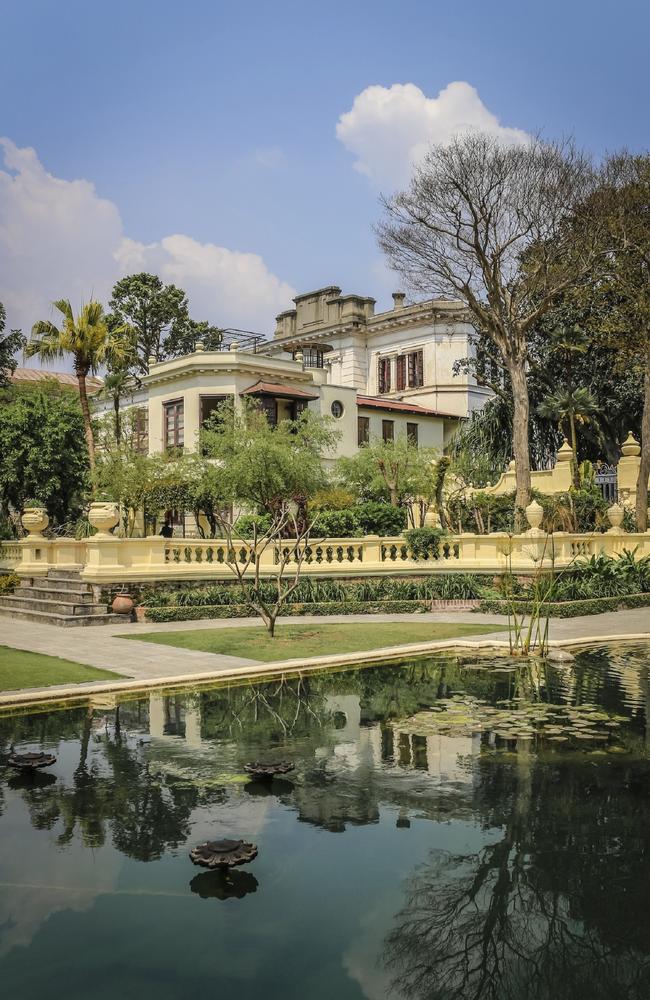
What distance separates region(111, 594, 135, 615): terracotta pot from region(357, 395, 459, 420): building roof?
27014 mm

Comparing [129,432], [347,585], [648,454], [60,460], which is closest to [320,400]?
[129,432]

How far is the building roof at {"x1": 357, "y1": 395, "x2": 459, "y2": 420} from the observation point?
46.0m

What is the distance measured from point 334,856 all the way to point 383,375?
4934 cm

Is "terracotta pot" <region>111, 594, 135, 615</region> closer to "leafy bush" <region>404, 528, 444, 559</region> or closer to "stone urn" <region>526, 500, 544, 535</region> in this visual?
"leafy bush" <region>404, 528, 444, 559</region>

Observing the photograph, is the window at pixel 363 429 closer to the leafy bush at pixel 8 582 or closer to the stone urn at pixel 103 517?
the leafy bush at pixel 8 582

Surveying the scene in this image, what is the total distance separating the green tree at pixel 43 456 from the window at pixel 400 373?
24208 mm

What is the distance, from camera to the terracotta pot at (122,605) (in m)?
20.1

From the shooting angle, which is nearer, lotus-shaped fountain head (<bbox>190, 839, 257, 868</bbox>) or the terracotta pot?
lotus-shaped fountain head (<bbox>190, 839, 257, 868</bbox>)

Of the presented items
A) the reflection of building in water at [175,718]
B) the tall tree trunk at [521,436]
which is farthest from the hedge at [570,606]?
Answer: the reflection of building in water at [175,718]

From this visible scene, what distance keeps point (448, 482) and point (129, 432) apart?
2044 cm

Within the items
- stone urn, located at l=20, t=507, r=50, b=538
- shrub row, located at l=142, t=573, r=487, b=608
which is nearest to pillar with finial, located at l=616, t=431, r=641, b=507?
shrub row, located at l=142, t=573, r=487, b=608

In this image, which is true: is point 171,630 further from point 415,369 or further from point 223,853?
point 415,369

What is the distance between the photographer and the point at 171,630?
1831cm

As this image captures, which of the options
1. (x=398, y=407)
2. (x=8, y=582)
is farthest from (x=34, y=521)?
(x=398, y=407)
